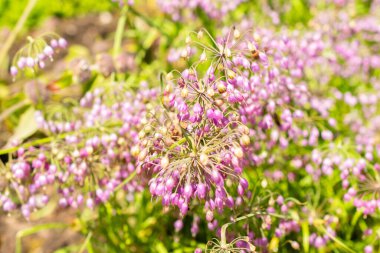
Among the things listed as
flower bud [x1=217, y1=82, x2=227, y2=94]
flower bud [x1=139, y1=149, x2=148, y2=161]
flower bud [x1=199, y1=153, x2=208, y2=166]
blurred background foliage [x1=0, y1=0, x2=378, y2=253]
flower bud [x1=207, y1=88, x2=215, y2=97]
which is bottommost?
blurred background foliage [x1=0, y1=0, x2=378, y2=253]

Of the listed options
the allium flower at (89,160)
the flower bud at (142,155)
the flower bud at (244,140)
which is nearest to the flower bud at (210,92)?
the flower bud at (244,140)

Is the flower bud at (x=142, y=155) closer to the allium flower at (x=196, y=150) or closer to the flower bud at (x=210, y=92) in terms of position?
the allium flower at (x=196, y=150)

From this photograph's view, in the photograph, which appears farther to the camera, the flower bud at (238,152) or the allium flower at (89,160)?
the allium flower at (89,160)

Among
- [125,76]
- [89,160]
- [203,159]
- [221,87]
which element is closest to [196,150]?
[203,159]

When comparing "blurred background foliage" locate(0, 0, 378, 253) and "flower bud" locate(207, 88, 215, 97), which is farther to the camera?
"blurred background foliage" locate(0, 0, 378, 253)

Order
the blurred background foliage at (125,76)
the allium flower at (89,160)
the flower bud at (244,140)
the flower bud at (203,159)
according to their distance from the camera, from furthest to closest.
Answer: the blurred background foliage at (125,76), the allium flower at (89,160), the flower bud at (244,140), the flower bud at (203,159)

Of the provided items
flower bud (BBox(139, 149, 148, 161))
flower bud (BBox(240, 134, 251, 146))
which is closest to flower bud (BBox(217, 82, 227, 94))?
flower bud (BBox(240, 134, 251, 146))

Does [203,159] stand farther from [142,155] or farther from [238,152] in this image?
[142,155]

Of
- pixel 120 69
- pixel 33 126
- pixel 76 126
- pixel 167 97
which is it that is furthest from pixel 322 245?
pixel 33 126

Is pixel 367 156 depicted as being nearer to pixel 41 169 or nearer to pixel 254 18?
pixel 41 169

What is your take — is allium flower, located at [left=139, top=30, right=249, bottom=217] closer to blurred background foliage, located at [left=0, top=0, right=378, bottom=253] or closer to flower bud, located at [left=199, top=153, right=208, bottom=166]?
flower bud, located at [left=199, top=153, right=208, bottom=166]

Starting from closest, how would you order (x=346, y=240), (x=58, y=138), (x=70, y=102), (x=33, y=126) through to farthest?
(x=58, y=138), (x=346, y=240), (x=70, y=102), (x=33, y=126)
